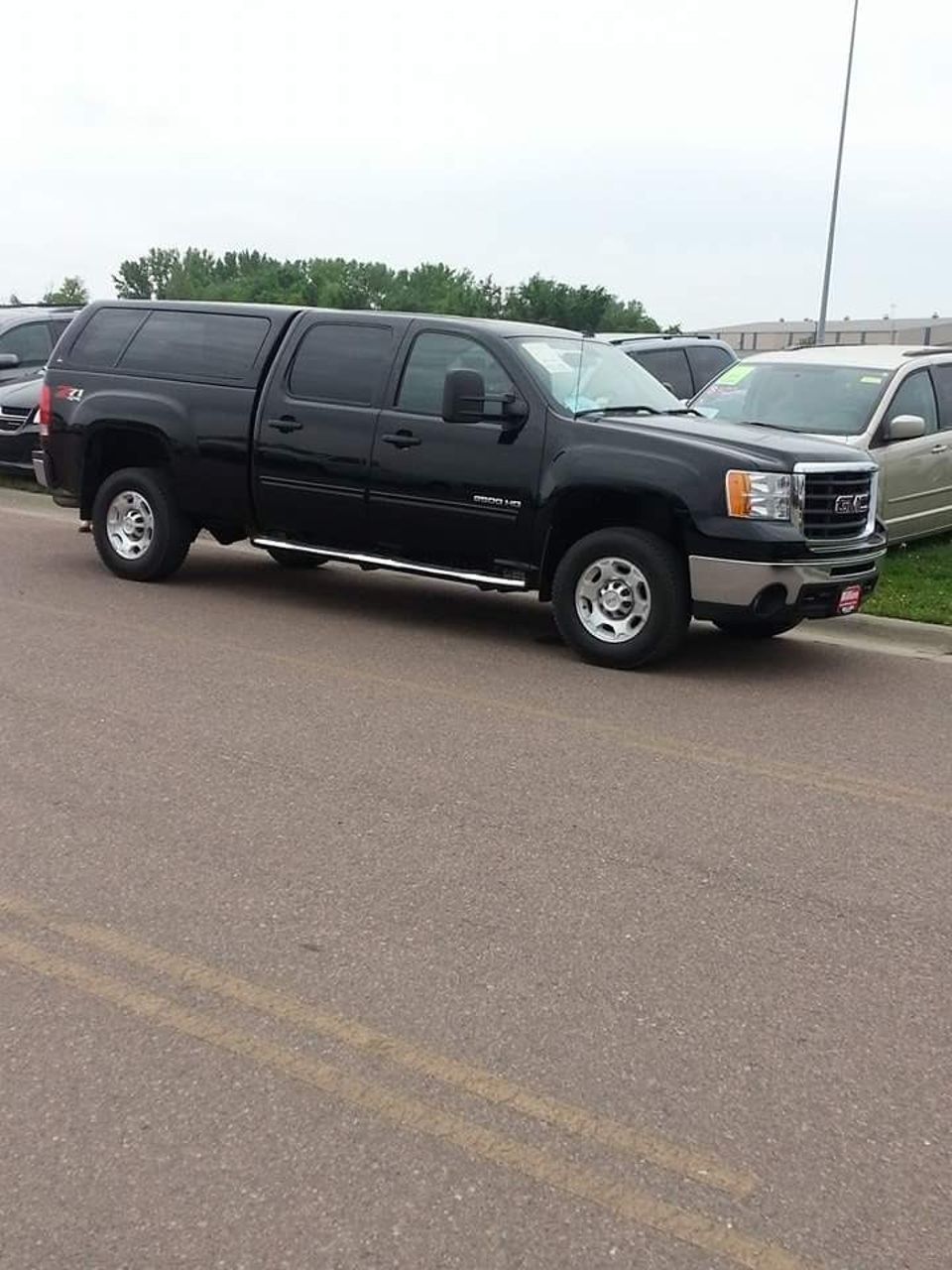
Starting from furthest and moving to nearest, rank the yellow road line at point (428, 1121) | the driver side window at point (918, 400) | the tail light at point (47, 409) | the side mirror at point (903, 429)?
1. the driver side window at point (918, 400)
2. the side mirror at point (903, 429)
3. the tail light at point (47, 409)
4. the yellow road line at point (428, 1121)

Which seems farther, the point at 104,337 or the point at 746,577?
the point at 104,337

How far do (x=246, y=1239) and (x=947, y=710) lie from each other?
5429 millimetres

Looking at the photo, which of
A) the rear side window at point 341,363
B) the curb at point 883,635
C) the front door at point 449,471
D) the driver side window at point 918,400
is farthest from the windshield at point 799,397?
the rear side window at point 341,363

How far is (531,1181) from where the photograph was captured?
2969 millimetres

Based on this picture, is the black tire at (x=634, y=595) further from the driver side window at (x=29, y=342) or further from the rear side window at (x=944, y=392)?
the driver side window at (x=29, y=342)

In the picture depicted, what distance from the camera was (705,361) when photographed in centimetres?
1584

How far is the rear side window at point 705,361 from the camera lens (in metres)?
15.6

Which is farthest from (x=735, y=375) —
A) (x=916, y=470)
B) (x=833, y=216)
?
(x=833, y=216)

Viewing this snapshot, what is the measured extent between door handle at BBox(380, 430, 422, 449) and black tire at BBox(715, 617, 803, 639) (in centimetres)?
221

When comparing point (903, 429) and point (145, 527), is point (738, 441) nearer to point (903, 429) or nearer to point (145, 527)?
point (903, 429)

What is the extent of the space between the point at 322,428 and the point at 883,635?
13.1 ft

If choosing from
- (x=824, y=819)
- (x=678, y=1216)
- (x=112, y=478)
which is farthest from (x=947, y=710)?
(x=112, y=478)

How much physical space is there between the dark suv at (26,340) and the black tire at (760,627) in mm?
10187

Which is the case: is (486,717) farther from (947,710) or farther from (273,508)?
(273,508)
